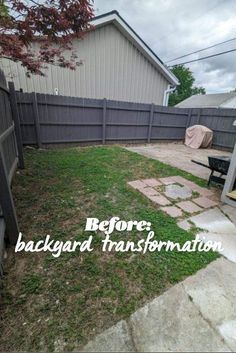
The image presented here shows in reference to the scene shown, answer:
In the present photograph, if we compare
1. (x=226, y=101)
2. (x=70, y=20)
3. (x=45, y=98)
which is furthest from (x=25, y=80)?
(x=226, y=101)

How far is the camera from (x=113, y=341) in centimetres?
118

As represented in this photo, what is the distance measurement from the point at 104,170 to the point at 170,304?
10.4 ft

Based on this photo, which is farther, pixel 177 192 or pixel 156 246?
pixel 177 192

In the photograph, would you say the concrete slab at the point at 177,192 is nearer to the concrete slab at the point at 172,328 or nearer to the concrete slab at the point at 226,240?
the concrete slab at the point at 226,240

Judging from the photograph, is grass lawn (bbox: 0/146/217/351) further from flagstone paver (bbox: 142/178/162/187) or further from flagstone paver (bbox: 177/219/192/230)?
flagstone paver (bbox: 142/178/162/187)

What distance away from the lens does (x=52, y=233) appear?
2.19m

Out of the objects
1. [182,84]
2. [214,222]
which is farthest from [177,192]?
[182,84]

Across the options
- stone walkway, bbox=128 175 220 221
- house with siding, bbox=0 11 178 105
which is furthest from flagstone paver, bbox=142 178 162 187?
house with siding, bbox=0 11 178 105

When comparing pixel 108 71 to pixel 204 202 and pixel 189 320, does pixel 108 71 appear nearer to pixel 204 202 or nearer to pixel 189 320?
pixel 204 202

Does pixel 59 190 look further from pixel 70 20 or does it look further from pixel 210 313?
pixel 70 20

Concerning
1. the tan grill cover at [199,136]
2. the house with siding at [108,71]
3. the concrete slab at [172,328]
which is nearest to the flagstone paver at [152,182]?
the concrete slab at [172,328]

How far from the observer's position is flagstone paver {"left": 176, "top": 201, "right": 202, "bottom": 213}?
9.43ft

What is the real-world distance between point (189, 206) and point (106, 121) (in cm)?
508

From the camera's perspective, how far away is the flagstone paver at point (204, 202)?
10.1ft
